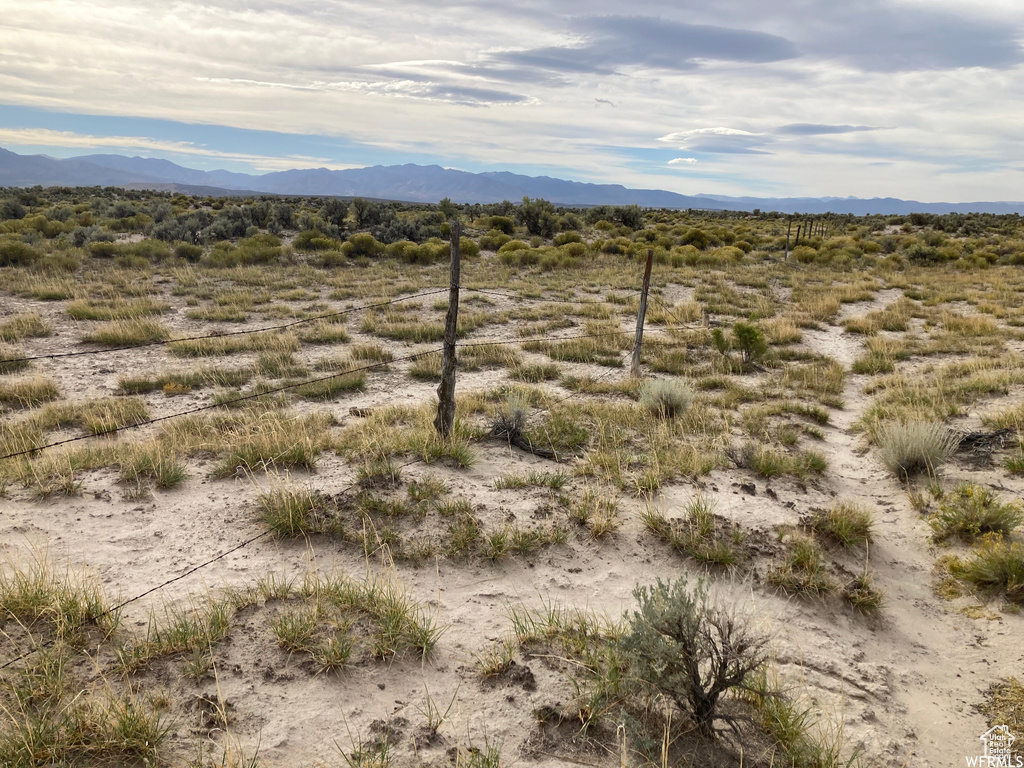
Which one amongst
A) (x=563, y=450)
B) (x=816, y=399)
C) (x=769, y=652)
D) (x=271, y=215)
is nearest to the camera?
(x=769, y=652)

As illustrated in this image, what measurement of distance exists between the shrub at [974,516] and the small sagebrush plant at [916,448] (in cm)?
67

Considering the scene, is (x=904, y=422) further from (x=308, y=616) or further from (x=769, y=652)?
(x=308, y=616)

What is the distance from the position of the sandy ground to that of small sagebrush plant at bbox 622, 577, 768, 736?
50 centimetres

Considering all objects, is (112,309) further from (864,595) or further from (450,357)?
(864,595)

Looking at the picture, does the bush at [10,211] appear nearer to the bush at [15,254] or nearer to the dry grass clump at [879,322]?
the bush at [15,254]

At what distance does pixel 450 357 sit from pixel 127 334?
8957mm

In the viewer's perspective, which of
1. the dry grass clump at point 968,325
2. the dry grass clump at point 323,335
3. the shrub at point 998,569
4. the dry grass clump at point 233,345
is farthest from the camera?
the dry grass clump at point 968,325

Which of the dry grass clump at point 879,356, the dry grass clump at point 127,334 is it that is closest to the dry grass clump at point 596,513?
the dry grass clump at point 879,356

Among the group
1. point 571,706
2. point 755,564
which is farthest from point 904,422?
point 571,706

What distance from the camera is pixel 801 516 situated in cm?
584

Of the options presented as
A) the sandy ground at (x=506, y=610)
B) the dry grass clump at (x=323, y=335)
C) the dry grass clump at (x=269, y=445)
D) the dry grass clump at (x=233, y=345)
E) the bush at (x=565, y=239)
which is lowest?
the sandy ground at (x=506, y=610)

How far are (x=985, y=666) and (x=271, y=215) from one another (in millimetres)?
33683

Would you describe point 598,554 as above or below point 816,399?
below

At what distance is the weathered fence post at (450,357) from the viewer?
260 inches
